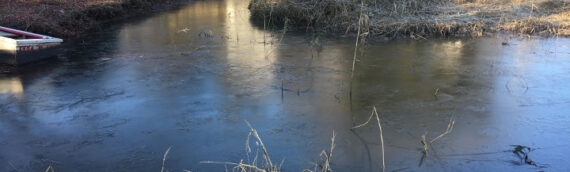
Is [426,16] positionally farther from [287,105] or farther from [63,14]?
[63,14]

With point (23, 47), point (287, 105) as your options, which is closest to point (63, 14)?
point (23, 47)

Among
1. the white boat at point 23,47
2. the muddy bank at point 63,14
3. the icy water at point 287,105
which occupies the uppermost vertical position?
the muddy bank at point 63,14

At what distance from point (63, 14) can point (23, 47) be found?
3485 mm

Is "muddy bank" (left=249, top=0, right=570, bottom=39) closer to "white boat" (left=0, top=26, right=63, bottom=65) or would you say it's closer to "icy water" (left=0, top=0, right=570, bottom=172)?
"icy water" (left=0, top=0, right=570, bottom=172)

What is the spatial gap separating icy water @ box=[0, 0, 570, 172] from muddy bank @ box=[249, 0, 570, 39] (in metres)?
0.89

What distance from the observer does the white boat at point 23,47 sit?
6.47 meters

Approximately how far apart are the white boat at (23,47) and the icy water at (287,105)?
9.5 inches

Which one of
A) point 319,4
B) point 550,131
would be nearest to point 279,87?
point 550,131

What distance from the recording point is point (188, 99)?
5027 mm

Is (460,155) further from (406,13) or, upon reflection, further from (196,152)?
(406,13)

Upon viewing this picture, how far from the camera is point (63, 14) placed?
981cm

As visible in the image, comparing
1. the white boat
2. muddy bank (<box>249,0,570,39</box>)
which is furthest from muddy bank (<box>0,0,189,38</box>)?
muddy bank (<box>249,0,570,39</box>)

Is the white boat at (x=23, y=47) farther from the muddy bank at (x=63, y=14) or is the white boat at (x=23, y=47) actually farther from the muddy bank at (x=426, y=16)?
the muddy bank at (x=426, y=16)

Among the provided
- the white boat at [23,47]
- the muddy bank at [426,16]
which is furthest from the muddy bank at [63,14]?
the muddy bank at [426,16]
